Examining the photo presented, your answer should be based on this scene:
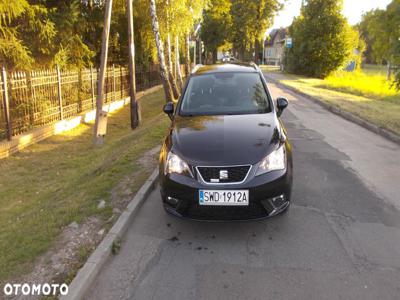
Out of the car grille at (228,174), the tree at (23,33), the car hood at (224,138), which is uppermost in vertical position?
the tree at (23,33)

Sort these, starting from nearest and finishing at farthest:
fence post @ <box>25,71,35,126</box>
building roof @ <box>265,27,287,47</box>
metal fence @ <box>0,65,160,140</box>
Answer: metal fence @ <box>0,65,160,140</box>
fence post @ <box>25,71,35,126</box>
building roof @ <box>265,27,287,47</box>

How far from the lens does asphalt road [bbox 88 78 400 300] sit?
3158mm

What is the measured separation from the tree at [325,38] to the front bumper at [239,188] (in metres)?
30.1

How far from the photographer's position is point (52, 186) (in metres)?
6.96

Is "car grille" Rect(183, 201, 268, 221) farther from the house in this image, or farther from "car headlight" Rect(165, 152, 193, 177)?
the house

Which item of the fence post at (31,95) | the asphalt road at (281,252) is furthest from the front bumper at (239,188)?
the fence post at (31,95)

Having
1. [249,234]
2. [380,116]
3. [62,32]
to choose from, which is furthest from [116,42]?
[249,234]

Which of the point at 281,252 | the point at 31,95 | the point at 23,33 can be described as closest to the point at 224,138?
the point at 281,252

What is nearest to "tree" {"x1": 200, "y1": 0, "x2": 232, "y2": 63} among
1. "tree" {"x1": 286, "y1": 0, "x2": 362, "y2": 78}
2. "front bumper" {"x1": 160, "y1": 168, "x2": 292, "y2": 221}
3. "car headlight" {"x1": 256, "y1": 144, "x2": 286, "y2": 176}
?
"tree" {"x1": 286, "y1": 0, "x2": 362, "y2": 78}

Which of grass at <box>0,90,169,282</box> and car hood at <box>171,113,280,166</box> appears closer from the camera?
car hood at <box>171,113,280,166</box>

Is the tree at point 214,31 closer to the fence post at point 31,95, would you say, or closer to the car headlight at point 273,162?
the fence post at point 31,95

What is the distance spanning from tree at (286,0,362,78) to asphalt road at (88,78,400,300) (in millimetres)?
27925

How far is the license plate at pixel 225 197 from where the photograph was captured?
3695 millimetres

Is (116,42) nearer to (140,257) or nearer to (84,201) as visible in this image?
(84,201)
